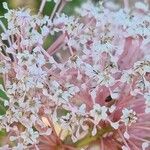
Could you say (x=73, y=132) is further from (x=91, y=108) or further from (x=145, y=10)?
(x=145, y=10)

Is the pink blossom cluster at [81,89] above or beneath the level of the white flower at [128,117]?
above

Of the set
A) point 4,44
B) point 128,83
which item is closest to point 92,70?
point 128,83

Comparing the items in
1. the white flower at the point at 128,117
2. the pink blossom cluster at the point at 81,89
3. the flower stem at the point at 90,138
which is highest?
the pink blossom cluster at the point at 81,89

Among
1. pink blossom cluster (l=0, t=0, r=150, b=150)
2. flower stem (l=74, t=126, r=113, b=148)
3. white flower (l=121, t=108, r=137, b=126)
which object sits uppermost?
pink blossom cluster (l=0, t=0, r=150, b=150)

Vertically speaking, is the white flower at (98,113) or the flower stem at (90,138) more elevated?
the white flower at (98,113)

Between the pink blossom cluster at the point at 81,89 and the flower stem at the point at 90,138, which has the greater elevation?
the pink blossom cluster at the point at 81,89

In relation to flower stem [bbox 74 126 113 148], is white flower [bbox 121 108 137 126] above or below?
above
